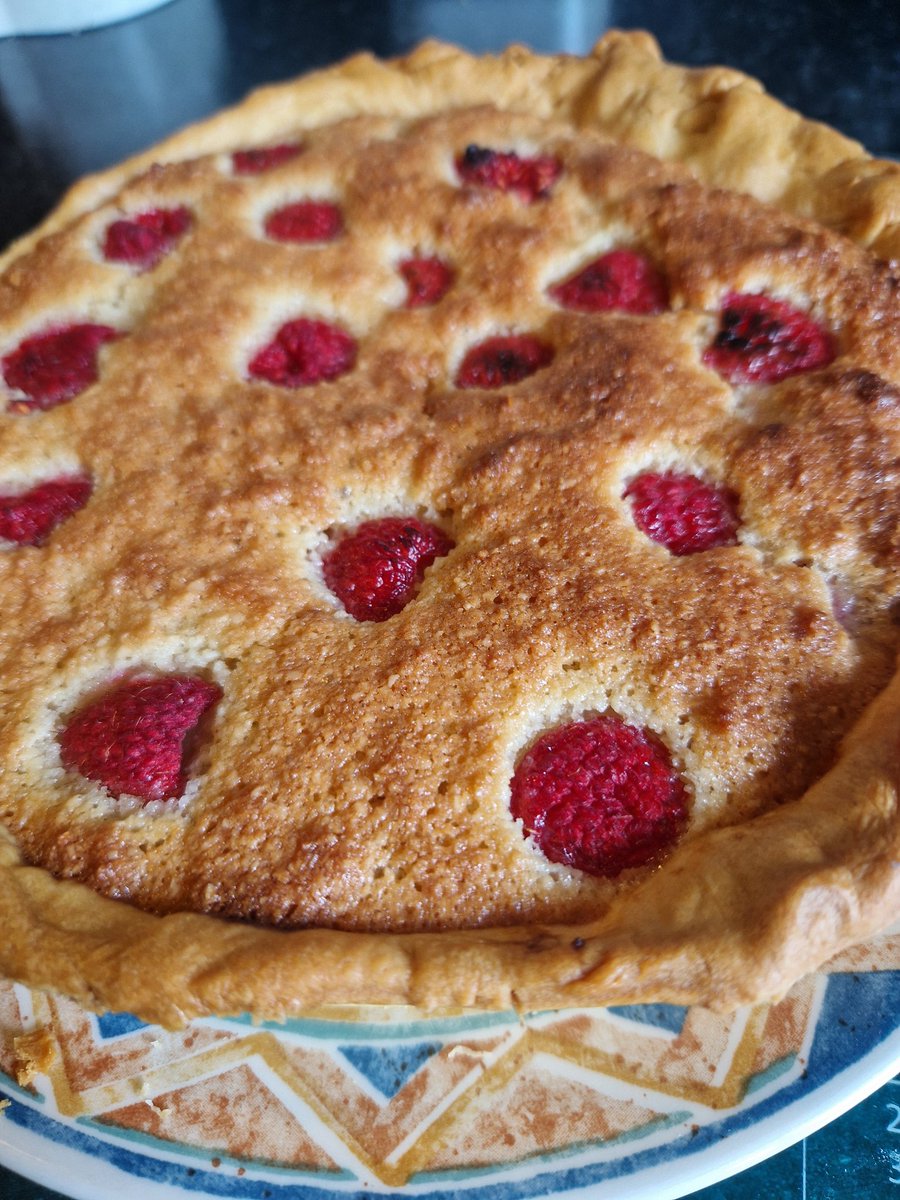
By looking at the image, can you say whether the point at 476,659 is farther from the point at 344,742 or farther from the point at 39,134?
the point at 39,134

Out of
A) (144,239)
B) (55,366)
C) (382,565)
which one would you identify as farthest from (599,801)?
(144,239)

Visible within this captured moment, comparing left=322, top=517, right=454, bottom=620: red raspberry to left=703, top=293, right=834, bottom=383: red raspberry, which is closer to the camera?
left=322, top=517, right=454, bottom=620: red raspberry

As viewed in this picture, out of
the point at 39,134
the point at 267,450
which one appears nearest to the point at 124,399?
the point at 267,450

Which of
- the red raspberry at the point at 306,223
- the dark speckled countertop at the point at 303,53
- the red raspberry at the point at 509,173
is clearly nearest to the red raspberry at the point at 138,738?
the red raspberry at the point at 306,223

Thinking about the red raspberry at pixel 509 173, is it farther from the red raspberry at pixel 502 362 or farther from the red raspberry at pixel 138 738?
the red raspberry at pixel 138 738

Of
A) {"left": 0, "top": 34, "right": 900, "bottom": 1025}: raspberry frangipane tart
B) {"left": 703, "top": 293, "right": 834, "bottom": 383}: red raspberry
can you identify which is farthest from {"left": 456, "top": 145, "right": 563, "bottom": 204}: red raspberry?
{"left": 703, "top": 293, "right": 834, "bottom": 383}: red raspberry

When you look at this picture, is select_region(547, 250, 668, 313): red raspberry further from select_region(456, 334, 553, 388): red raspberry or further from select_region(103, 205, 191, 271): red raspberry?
select_region(103, 205, 191, 271): red raspberry

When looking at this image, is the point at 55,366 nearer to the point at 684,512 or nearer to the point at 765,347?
the point at 684,512
